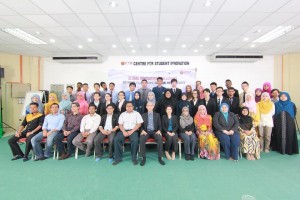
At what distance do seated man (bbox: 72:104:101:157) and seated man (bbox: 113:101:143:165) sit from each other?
22.2 inches

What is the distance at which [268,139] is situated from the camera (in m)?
4.06

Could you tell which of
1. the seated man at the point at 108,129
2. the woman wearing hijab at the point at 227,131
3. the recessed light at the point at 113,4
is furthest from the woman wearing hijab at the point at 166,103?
the recessed light at the point at 113,4

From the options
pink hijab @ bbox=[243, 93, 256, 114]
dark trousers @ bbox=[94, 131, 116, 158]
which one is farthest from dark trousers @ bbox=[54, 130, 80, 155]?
pink hijab @ bbox=[243, 93, 256, 114]

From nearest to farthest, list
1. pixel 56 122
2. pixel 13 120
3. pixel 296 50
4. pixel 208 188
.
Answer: pixel 208 188 < pixel 56 122 < pixel 296 50 < pixel 13 120

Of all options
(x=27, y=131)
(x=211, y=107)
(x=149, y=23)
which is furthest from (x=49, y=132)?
(x=211, y=107)

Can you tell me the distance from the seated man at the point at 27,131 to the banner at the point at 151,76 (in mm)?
3346

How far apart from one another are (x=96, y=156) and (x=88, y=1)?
9.78 feet

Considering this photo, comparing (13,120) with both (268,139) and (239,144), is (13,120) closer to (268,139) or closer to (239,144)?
(239,144)

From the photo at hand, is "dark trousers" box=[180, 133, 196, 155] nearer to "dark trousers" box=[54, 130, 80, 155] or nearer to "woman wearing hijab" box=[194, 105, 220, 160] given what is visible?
"woman wearing hijab" box=[194, 105, 220, 160]

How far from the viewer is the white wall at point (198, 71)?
683cm

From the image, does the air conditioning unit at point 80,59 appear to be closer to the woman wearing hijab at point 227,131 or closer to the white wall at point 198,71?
the white wall at point 198,71

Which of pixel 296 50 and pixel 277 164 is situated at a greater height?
pixel 296 50

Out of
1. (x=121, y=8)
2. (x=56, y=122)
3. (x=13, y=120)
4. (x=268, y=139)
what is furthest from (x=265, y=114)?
(x=13, y=120)

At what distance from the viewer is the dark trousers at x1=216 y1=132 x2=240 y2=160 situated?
352cm
